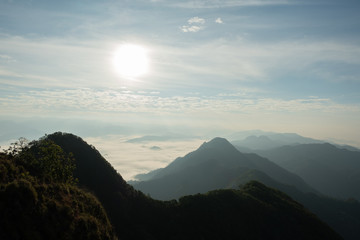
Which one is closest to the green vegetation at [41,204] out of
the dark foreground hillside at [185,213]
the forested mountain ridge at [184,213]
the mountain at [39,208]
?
the mountain at [39,208]

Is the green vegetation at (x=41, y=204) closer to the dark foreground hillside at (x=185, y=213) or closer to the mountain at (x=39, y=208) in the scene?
the mountain at (x=39, y=208)

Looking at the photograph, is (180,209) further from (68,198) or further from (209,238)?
(68,198)

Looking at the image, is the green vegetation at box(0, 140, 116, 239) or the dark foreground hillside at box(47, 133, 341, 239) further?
the dark foreground hillside at box(47, 133, 341, 239)

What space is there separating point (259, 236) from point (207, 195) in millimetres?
20286

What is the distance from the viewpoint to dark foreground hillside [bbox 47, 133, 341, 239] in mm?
56188

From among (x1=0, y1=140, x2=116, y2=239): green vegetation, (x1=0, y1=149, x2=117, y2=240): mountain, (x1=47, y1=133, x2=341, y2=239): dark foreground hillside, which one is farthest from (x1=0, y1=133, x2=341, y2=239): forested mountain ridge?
(x1=0, y1=149, x2=117, y2=240): mountain

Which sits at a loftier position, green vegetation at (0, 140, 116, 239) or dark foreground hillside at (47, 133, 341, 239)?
green vegetation at (0, 140, 116, 239)

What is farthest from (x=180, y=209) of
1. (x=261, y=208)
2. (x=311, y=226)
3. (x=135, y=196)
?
(x=311, y=226)

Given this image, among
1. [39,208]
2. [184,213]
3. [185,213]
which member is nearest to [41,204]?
[39,208]

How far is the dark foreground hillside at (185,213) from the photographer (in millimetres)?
56188

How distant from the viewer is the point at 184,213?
64.9m

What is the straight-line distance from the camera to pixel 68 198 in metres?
27.8

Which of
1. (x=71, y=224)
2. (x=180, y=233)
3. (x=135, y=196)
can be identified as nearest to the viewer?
(x=71, y=224)

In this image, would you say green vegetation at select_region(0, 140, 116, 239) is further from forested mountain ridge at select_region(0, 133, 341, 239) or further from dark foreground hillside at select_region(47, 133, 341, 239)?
dark foreground hillside at select_region(47, 133, 341, 239)
